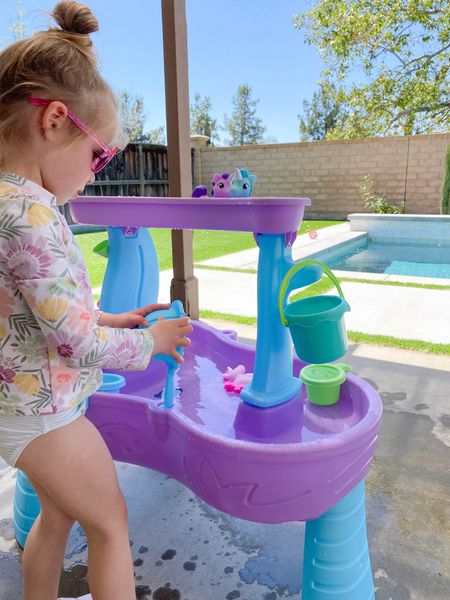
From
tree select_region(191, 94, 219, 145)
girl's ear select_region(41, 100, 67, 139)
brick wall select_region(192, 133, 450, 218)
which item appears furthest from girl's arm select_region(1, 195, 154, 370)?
tree select_region(191, 94, 219, 145)

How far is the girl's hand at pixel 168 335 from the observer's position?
1.06 meters

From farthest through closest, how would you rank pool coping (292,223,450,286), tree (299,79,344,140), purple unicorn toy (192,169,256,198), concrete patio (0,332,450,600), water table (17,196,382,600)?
tree (299,79,344,140)
pool coping (292,223,450,286)
purple unicorn toy (192,169,256,198)
concrete patio (0,332,450,600)
water table (17,196,382,600)

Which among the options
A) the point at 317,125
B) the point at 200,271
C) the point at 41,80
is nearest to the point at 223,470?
the point at 41,80

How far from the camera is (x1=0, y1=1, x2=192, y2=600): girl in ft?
2.76

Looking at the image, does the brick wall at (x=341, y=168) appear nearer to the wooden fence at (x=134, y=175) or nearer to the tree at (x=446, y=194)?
the tree at (x=446, y=194)

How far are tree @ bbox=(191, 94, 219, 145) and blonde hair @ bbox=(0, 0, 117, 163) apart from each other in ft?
150

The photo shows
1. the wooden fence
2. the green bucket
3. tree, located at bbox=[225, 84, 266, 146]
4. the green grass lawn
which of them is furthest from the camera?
tree, located at bbox=[225, 84, 266, 146]

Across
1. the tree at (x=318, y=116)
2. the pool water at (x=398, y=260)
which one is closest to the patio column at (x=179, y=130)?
the pool water at (x=398, y=260)

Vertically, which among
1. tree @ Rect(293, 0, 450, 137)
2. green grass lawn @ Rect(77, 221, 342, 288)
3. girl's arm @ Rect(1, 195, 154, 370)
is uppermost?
tree @ Rect(293, 0, 450, 137)

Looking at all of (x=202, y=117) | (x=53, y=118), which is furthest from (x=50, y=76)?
(x=202, y=117)

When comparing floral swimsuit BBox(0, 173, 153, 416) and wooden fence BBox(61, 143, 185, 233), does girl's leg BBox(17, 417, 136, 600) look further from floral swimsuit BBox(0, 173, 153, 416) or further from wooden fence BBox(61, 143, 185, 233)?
wooden fence BBox(61, 143, 185, 233)

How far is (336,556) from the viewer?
4.10 feet

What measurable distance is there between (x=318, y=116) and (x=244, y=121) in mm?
6666

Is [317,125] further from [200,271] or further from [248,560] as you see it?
[248,560]
